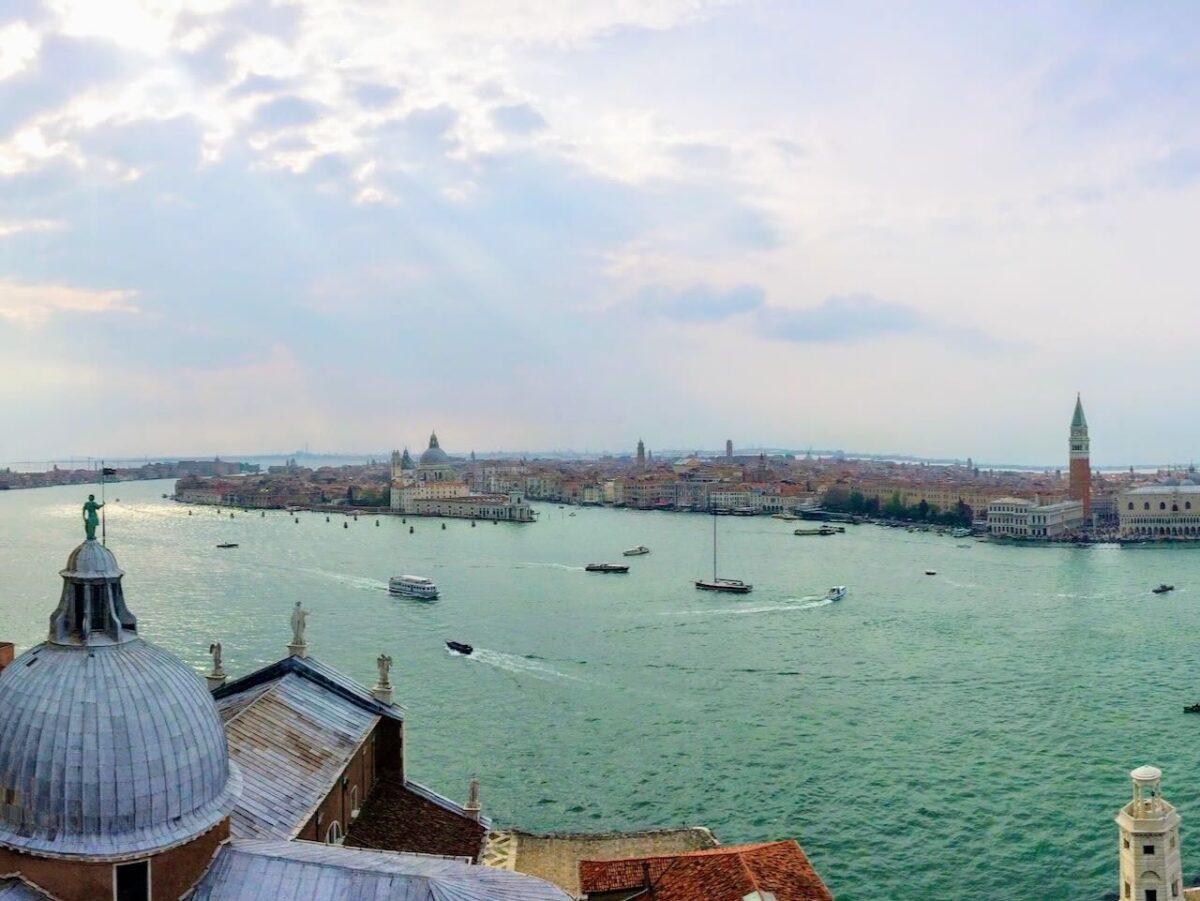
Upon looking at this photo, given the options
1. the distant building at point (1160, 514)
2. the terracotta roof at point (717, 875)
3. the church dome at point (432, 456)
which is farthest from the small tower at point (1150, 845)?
the church dome at point (432, 456)

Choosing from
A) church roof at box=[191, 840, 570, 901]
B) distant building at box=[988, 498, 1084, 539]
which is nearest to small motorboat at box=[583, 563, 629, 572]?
distant building at box=[988, 498, 1084, 539]

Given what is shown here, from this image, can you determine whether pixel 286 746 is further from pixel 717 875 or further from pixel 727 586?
pixel 727 586

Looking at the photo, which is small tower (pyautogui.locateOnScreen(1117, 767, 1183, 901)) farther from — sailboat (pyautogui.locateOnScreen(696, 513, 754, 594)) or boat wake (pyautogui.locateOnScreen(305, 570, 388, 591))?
boat wake (pyautogui.locateOnScreen(305, 570, 388, 591))

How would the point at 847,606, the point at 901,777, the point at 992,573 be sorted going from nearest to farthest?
the point at 901,777 < the point at 847,606 < the point at 992,573

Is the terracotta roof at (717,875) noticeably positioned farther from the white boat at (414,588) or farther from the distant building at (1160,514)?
the distant building at (1160,514)

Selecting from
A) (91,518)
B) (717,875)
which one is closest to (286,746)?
(91,518)

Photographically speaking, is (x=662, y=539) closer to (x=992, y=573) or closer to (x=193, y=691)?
(x=992, y=573)

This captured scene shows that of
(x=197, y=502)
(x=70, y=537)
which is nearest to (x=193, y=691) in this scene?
(x=70, y=537)
